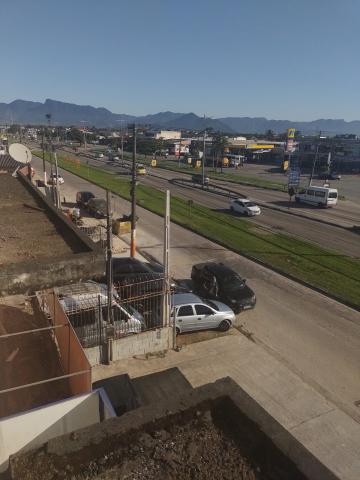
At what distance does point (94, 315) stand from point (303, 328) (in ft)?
26.4

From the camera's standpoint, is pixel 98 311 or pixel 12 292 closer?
pixel 12 292

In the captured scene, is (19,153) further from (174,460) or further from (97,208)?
(174,460)

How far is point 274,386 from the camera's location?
38.4 feet

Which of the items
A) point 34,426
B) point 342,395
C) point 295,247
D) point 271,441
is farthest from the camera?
point 295,247

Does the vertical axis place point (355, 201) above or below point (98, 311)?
below

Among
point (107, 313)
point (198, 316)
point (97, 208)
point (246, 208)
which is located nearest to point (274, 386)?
point (198, 316)

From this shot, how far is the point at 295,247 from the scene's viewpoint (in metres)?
26.9

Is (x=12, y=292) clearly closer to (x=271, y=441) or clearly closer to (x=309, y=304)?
(x=271, y=441)

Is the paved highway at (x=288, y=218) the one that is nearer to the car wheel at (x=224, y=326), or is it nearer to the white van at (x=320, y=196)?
the white van at (x=320, y=196)

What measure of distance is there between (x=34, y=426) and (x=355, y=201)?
51.0 metres

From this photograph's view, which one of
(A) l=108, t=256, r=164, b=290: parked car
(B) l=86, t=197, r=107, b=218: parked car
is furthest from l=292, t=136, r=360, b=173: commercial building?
(A) l=108, t=256, r=164, b=290: parked car

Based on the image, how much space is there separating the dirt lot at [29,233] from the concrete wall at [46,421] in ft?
12.1

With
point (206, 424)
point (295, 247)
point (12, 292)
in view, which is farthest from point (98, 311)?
point (295, 247)

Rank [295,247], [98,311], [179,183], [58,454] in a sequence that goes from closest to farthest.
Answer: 1. [58,454]
2. [98,311]
3. [295,247]
4. [179,183]
